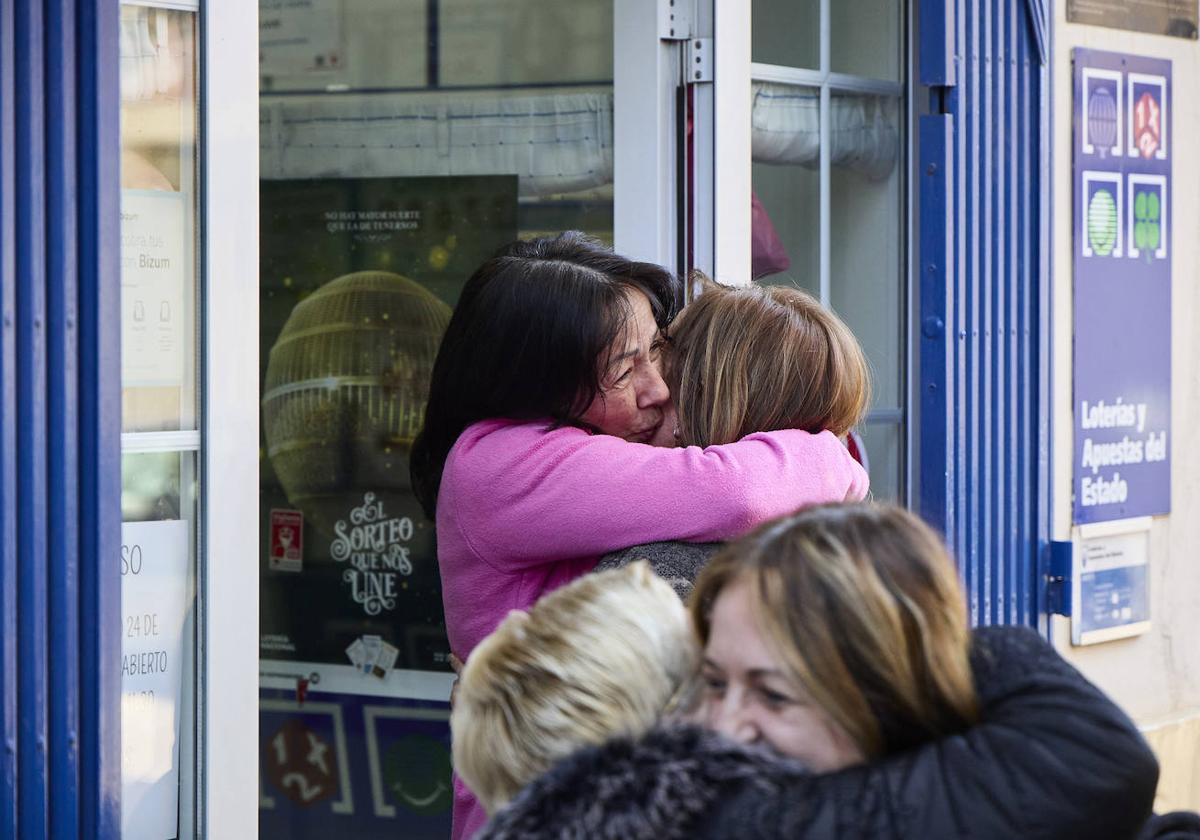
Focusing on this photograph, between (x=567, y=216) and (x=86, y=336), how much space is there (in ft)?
6.06

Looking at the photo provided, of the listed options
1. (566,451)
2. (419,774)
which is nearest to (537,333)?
(566,451)

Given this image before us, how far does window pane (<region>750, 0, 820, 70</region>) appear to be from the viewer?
3.63m

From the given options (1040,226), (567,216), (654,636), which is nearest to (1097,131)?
(1040,226)

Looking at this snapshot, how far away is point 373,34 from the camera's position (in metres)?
4.46

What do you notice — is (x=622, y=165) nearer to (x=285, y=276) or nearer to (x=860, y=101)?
(x=860, y=101)

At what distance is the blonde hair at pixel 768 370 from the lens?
2064 mm

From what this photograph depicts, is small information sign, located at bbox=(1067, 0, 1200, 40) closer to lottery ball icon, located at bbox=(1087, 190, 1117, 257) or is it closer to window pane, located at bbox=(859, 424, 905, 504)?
lottery ball icon, located at bbox=(1087, 190, 1117, 257)

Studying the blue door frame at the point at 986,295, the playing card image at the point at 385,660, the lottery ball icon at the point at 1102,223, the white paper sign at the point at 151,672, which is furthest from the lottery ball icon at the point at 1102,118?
the white paper sign at the point at 151,672

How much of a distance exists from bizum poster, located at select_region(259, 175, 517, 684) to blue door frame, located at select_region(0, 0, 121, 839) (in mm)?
1888

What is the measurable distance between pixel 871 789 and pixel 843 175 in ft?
9.48

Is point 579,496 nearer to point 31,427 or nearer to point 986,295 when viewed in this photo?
point 31,427

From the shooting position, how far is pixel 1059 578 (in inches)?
172

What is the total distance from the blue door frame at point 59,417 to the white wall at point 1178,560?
3.02 metres

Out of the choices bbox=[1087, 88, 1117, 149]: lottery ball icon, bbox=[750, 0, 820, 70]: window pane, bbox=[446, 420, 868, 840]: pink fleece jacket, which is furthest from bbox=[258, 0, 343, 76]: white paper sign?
bbox=[446, 420, 868, 840]: pink fleece jacket
